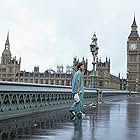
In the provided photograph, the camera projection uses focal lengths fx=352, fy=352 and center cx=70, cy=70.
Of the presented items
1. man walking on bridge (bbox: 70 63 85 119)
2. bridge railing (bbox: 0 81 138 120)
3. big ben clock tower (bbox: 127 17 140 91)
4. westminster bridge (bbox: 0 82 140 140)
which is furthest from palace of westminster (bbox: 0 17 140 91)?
man walking on bridge (bbox: 70 63 85 119)

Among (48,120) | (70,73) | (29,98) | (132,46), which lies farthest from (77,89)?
(132,46)

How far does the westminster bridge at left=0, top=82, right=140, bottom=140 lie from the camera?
7884 millimetres

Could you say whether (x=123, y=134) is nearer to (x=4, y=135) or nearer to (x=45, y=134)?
(x=45, y=134)

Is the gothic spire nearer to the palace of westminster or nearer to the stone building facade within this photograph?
the palace of westminster

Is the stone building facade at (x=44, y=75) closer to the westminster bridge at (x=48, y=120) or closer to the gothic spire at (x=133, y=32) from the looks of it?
the gothic spire at (x=133, y=32)

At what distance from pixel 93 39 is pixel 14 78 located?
10221 cm

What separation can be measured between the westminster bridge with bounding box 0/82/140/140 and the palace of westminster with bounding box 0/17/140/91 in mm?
93266

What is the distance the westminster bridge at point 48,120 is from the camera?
7884mm

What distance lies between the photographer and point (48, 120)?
38.2 ft

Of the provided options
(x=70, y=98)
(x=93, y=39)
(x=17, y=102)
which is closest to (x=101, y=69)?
(x=93, y=39)

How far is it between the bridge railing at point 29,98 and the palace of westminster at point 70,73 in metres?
90.6

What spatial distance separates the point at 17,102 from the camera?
12641mm

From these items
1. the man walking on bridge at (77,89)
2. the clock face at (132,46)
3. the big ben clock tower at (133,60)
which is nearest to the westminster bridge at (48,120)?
the man walking on bridge at (77,89)

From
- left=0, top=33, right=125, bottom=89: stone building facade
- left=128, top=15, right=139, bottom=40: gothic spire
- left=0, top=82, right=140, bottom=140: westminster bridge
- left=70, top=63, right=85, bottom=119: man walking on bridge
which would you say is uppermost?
left=128, top=15, right=139, bottom=40: gothic spire
